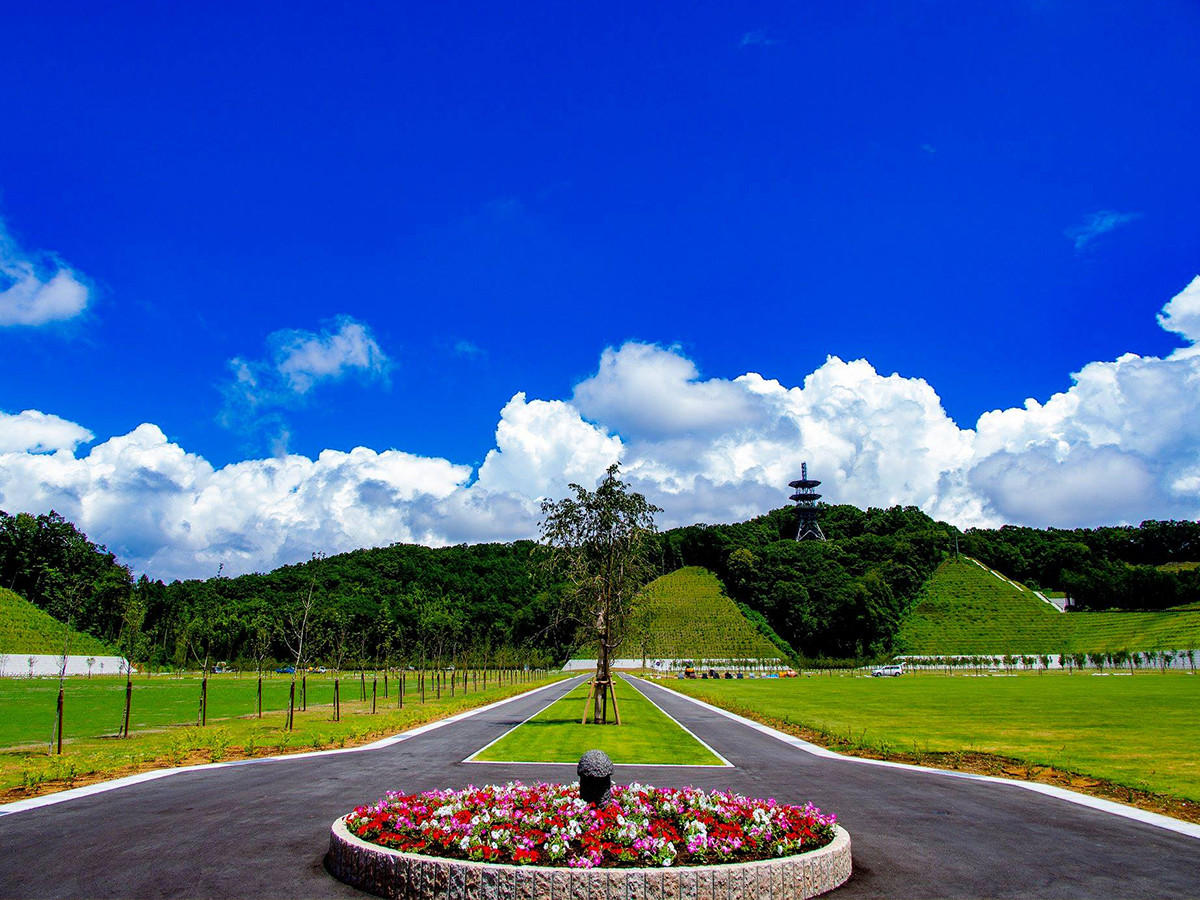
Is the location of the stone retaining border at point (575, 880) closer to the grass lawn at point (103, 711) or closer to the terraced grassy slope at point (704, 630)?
the grass lawn at point (103, 711)

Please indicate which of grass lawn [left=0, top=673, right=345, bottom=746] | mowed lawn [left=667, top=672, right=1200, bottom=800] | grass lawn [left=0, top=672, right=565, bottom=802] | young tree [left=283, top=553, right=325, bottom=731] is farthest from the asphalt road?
grass lawn [left=0, top=673, right=345, bottom=746]

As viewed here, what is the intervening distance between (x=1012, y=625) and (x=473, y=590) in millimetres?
101511

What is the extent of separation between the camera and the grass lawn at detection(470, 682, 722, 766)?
19.6 metres

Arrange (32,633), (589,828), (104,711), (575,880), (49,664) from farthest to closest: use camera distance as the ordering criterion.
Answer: (32,633), (49,664), (104,711), (589,828), (575,880)

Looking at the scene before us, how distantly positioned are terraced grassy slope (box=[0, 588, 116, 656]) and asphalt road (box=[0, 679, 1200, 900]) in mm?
102232

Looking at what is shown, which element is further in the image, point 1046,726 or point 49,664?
point 49,664

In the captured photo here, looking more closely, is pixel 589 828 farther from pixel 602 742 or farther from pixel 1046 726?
pixel 1046 726

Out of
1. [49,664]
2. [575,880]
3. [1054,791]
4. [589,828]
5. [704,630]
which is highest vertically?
[589,828]

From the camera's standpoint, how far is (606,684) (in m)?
30.4

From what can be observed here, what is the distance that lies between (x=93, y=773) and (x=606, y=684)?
59.6 feet

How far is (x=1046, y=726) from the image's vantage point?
94.8 feet

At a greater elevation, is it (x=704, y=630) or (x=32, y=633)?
(x=32, y=633)

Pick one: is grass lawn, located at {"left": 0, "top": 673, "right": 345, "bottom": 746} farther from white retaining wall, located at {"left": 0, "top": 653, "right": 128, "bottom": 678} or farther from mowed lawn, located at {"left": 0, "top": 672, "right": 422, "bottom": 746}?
white retaining wall, located at {"left": 0, "top": 653, "right": 128, "bottom": 678}

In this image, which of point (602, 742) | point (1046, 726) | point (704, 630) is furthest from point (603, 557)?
point (704, 630)
